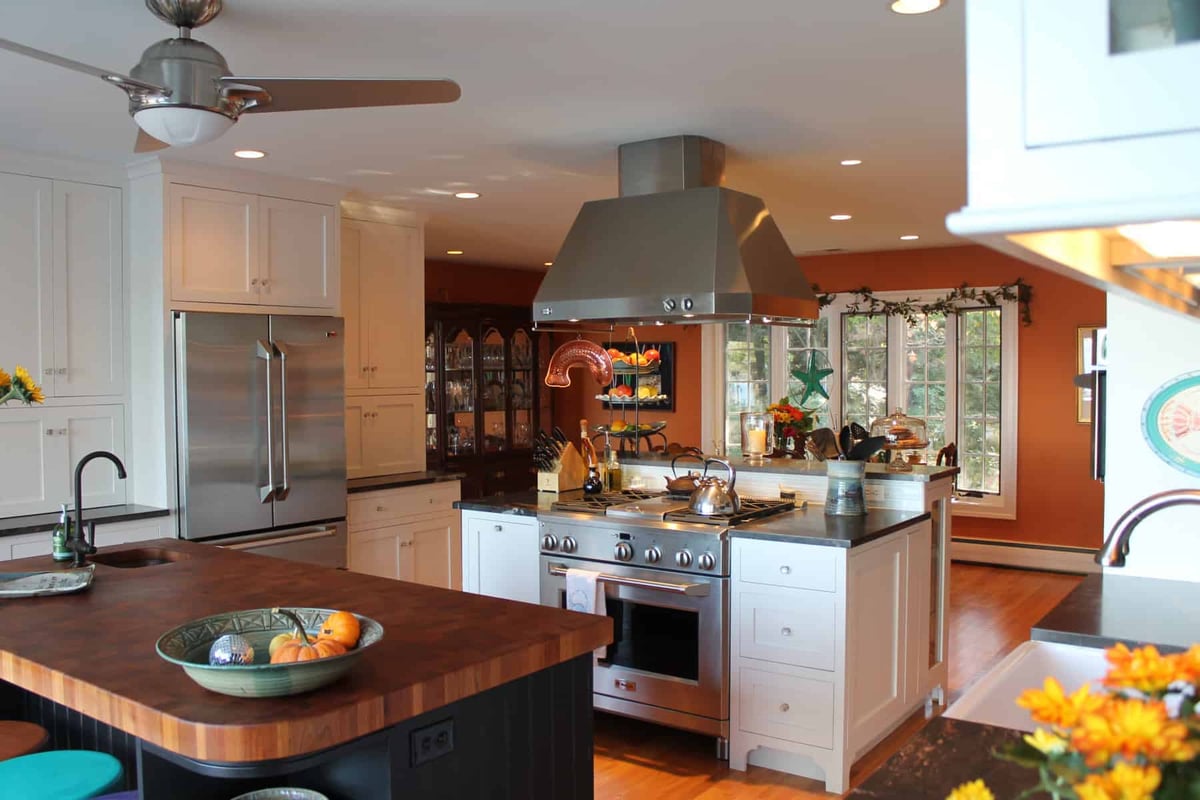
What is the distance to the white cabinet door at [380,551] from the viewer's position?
5188 mm

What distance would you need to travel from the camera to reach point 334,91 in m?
2.26

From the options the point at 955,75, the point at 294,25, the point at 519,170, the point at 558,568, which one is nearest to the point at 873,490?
the point at 558,568

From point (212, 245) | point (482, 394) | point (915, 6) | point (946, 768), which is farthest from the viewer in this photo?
point (482, 394)

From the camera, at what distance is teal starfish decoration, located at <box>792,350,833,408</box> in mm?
7848

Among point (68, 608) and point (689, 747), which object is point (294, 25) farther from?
point (689, 747)

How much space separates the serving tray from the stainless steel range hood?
78.7 inches

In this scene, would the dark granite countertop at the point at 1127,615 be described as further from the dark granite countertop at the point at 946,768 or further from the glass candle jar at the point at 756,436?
the glass candle jar at the point at 756,436

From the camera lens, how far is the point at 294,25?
8.70ft

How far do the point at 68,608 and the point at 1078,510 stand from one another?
6631 mm

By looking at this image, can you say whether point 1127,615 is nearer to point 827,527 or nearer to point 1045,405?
point 827,527

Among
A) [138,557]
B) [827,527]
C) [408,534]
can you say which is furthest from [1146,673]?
[408,534]

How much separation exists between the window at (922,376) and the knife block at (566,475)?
2.65m

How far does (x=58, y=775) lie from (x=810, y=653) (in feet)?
7.94

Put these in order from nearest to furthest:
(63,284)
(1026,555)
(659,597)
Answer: (659,597) < (63,284) < (1026,555)
